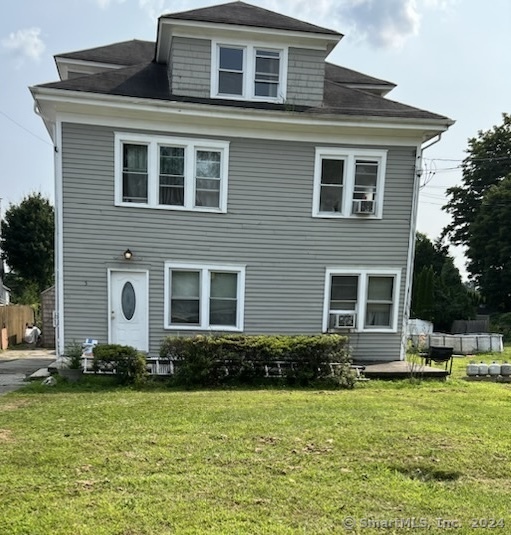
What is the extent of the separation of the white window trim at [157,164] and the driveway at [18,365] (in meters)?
4.07

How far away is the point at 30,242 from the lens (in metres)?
21.9

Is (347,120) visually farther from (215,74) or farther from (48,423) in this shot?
(48,423)

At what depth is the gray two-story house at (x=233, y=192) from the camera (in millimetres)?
9109

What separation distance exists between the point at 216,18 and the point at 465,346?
1352 cm

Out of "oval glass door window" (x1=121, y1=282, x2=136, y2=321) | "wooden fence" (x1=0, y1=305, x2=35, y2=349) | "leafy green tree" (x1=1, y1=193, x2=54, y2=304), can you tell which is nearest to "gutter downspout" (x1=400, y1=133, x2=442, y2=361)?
"oval glass door window" (x1=121, y1=282, x2=136, y2=321)

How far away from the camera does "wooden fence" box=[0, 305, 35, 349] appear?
14.2 metres

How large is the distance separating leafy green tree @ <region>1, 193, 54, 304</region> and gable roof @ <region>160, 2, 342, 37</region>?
16.5 meters

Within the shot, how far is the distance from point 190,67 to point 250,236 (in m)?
4.04

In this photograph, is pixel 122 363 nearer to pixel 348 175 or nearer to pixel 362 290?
pixel 362 290

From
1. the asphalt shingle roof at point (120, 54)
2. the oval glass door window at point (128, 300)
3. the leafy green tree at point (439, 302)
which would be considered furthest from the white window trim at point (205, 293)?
the leafy green tree at point (439, 302)

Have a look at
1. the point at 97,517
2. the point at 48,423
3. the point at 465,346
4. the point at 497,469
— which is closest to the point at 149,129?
the point at 48,423

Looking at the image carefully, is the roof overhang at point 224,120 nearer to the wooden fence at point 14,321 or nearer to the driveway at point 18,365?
the driveway at point 18,365

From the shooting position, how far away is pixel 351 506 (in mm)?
3289

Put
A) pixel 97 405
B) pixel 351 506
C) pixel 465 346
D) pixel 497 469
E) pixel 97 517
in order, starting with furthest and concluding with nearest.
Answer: pixel 465 346 < pixel 97 405 < pixel 497 469 < pixel 351 506 < pixel 97 517
